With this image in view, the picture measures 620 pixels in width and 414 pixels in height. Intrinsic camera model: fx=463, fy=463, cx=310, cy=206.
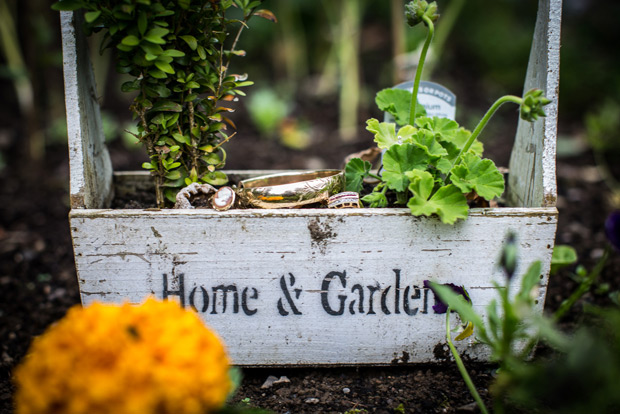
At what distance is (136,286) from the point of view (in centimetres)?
133

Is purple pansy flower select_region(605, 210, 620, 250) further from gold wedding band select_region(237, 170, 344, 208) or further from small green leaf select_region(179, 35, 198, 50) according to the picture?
small green leaf select_region(179, 35, 198, 50)

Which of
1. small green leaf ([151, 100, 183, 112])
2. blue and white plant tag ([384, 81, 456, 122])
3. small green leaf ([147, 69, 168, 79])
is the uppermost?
small green leaf ([147, 69, 168, 79])

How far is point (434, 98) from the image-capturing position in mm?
1682

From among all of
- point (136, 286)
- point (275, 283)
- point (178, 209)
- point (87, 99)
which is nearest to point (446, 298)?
point (275, 283)

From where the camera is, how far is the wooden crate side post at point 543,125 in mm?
1326

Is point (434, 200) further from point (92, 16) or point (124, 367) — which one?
point (92, 16)

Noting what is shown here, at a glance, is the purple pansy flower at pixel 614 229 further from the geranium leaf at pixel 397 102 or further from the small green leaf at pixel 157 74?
the small green leaf at pixel 157 74

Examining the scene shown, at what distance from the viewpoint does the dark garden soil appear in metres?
1.32

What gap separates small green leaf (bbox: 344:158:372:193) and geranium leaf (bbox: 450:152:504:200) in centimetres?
30

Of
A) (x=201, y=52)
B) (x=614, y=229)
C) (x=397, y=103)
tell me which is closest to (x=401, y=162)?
(x=397, y=103)

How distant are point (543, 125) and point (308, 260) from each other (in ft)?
2.60

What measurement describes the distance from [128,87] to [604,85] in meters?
4.06

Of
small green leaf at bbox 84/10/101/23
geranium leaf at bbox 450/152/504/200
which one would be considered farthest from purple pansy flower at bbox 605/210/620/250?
small green leaf at bbox 84/10/101/23

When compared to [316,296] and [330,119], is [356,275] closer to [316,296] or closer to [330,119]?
[316,296]
